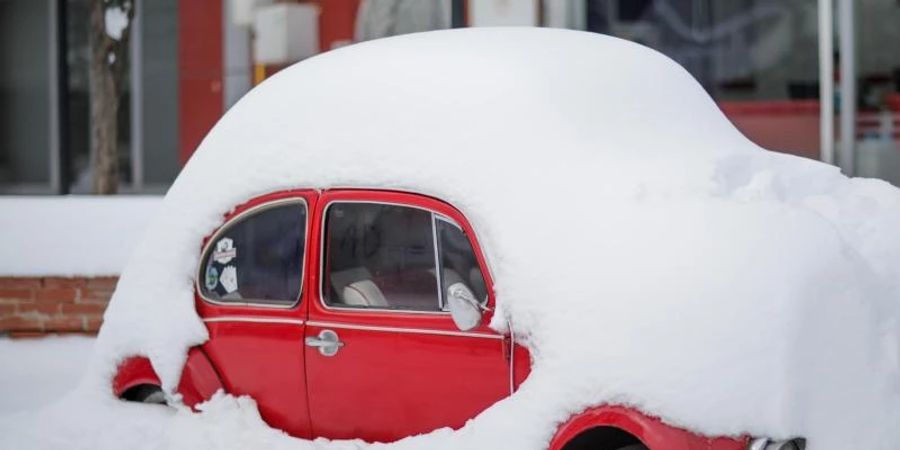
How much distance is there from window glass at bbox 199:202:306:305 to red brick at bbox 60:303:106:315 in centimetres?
429

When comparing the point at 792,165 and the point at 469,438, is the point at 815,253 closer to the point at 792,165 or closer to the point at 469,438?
the point at 792,165

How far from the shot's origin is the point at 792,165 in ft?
17.9

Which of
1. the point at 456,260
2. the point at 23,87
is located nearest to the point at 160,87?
the point at 23,87

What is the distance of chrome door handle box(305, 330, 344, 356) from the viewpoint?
5430mm

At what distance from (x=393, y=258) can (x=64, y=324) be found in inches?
217

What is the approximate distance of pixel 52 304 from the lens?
33.7ft

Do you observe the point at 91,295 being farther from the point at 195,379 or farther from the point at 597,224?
the point at 597,224

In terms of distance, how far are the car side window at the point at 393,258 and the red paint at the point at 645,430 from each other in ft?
2.20

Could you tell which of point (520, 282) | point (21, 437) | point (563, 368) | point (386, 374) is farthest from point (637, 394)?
point (21, 437)

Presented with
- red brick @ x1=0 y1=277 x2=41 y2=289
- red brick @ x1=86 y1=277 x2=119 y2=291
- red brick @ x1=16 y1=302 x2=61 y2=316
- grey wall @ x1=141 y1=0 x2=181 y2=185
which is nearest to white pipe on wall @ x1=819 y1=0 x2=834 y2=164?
grey wall @ x1=141 y1=0 x2=181 y2=185

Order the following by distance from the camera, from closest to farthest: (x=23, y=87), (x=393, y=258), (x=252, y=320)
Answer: (x=393, y=258) → (x=252, y=320) → (x=23, y=87)

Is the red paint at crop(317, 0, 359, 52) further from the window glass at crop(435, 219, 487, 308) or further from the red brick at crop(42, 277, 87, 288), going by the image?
the window glass at crop(435, 219, 487, 308)

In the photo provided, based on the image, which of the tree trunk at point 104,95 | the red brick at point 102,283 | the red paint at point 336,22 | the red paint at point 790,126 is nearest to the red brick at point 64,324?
the red brick at point 102,283

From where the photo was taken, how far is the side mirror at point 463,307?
485 cm
